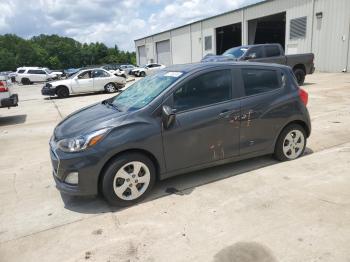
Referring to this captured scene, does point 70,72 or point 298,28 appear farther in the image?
point 70,72

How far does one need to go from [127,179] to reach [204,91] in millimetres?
1551

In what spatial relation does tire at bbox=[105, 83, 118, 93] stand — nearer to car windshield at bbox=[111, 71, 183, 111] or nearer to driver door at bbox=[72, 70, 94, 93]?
driver door at bbox=[72, 70, 94, 93]

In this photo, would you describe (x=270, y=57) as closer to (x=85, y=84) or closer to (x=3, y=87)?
(x=85, y=84)

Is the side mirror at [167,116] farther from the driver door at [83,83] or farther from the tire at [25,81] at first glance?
the tire at [25,81]

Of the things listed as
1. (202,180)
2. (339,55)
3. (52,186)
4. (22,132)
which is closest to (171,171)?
(202,180)

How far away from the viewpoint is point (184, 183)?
481cm

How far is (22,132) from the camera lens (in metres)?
9.16

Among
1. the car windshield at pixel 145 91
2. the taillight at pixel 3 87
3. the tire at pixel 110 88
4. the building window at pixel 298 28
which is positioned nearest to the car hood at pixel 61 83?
the tire at pixel 110 88

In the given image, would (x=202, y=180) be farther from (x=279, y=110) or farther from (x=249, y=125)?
(x=279, y=110)

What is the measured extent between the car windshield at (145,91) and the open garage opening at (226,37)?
33183mm

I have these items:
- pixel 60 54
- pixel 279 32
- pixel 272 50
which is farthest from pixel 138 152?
pixel 60 54

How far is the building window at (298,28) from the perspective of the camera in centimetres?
2539

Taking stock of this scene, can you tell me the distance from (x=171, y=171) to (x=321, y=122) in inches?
203

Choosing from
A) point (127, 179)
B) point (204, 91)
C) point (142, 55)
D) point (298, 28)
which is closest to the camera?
point (127, 179)
